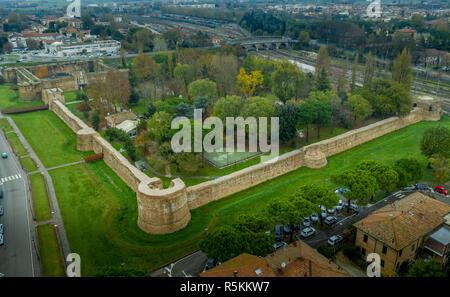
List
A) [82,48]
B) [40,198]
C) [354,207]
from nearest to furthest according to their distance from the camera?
[354,207]
[40,198]
[82,48]

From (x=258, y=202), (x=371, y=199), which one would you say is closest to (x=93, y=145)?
(x=258, y=202)

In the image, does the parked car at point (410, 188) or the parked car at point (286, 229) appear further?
the parked car at point (410, 188)

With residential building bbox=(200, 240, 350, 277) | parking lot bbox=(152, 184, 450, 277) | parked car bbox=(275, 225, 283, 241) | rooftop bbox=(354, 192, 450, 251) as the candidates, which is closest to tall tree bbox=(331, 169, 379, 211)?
parking lot bbox=(152, 184, 450, 277)

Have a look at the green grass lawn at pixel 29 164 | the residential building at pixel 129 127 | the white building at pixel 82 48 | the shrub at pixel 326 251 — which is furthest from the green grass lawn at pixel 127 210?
the white building at pixel 82 48

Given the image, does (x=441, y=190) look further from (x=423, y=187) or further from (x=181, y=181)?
(x=181, y=181)

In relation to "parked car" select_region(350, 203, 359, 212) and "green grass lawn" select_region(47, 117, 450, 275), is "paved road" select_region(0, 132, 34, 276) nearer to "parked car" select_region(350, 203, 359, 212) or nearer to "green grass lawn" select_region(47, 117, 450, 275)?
"green grass lawn" select_region(47, 117, 450, 275)

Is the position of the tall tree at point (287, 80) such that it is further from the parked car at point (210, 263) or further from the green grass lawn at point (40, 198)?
the parked car at point (210, 263)

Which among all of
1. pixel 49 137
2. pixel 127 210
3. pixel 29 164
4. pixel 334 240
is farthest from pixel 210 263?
pixel 49 137
